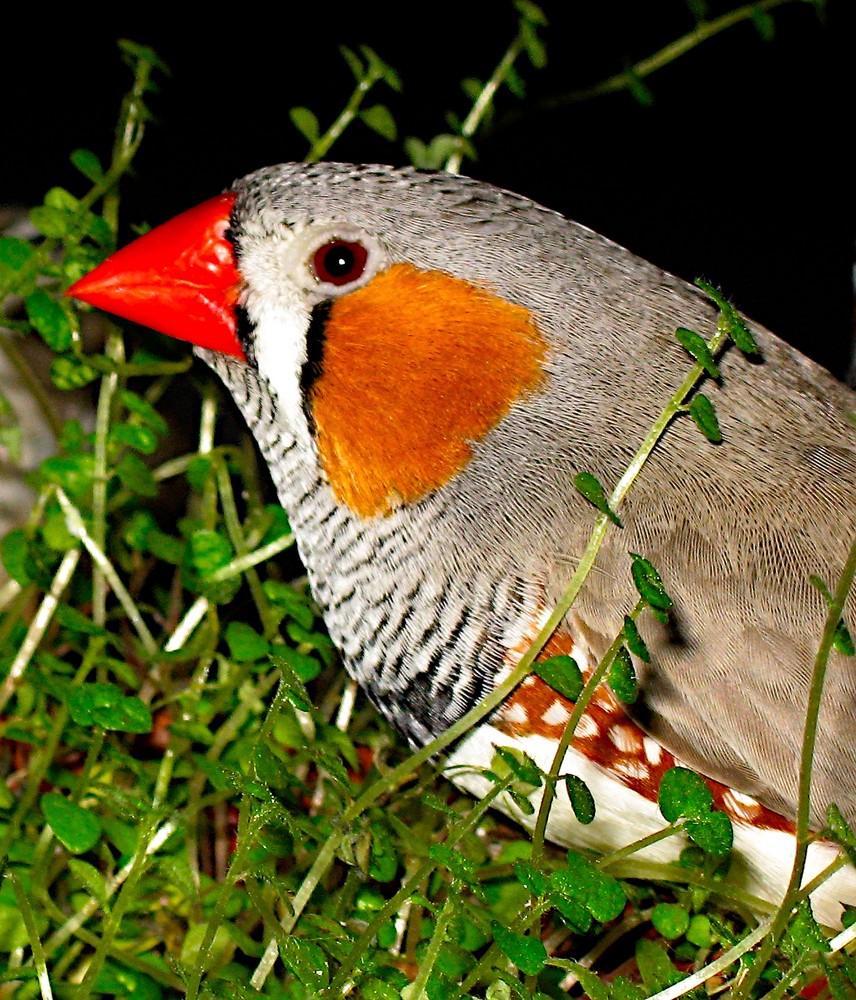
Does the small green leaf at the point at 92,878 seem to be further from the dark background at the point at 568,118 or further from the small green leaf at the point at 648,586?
the dark background at the point at 568,118

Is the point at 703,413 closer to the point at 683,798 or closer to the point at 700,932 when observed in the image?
the point at 683,798

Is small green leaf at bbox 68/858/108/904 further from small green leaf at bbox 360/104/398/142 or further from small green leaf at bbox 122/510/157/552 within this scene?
small green leaf at bbox 360/104/398/142

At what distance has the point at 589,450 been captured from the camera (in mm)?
1199

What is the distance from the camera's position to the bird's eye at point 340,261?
1.25m

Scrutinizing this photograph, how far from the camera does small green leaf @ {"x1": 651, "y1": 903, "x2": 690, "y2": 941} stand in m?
1.17

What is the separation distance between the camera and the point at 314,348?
1.27 meters

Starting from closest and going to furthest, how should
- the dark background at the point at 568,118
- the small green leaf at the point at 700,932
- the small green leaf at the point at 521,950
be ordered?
the small green leaf at the point at 521,950 < the small green leaf at the point at 700,932 < the dark background at the point at 568,118

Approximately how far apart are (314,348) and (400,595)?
0.90 ft

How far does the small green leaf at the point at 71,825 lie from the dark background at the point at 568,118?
119 centimetres

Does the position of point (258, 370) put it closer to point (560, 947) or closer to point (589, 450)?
point (589, 450)

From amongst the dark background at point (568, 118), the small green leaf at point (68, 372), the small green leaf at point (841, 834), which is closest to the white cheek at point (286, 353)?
the small green leaf at point (68, 372)

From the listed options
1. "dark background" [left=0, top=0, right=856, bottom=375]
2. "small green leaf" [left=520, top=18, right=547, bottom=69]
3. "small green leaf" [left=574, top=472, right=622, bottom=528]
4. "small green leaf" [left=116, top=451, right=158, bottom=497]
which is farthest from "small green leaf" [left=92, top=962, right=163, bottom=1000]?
"dark background" [left=0, top=0, right=856, bottom=375]

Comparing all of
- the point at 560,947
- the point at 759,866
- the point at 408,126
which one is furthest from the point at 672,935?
the point at 408,126

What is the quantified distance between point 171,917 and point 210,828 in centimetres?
17
